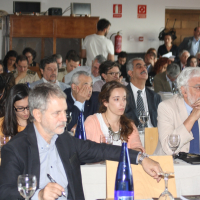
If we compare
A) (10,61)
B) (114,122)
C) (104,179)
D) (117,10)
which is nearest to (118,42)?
(117,10)

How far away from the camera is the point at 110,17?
10.0 m

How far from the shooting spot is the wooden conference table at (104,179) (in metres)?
2.35

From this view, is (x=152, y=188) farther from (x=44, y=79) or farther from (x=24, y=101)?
(x=44, y=79)

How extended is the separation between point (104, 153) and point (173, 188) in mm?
480

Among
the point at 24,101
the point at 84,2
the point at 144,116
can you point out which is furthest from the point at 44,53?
the point at 24,101

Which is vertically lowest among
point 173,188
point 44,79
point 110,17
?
point 173,188

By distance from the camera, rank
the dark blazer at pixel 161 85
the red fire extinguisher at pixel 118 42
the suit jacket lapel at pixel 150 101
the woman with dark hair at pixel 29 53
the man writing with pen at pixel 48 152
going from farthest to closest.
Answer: the red fire extinguisher at pixel 118 42 < the woman with dark hair at pixel 29 53 < the dark blazer at pixel 161 85 < the suit jacket lapel at pixel 150 101 < the man writing with pen at pixel 48 152

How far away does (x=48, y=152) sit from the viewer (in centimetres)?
196

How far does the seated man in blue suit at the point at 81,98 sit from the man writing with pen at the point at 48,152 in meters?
1.76

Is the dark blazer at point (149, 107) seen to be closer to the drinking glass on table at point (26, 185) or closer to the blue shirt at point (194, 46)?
the drinking glass on table at point (26, 185)

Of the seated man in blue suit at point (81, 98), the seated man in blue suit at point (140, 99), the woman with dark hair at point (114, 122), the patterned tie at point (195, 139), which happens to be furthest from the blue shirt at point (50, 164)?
the seated man in blue suit at point (140, 99)

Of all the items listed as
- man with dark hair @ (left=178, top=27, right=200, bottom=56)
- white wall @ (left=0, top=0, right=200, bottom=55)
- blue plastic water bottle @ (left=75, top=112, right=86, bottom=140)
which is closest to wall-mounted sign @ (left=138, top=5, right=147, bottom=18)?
white wall @ (left=0, top=0, right=200, bottom=55)

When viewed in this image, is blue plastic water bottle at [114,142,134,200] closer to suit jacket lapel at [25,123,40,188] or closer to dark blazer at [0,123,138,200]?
dark blazer at [0,123,138,200]

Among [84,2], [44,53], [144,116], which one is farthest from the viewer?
[84,2]
